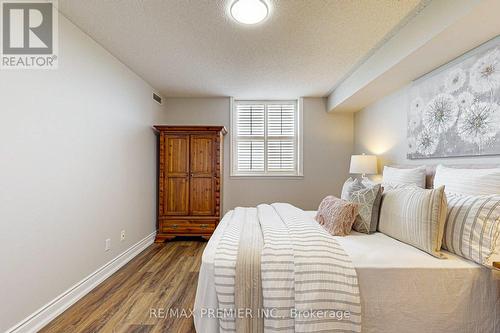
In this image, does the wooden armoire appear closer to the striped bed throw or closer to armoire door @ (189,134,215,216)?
armoire door @ (189,134,215,216)

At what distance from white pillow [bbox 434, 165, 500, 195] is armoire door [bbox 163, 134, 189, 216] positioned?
3092mm

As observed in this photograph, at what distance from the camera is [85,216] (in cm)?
213

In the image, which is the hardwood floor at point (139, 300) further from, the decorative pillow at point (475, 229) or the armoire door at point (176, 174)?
the decorative pillow at point (475, 229)

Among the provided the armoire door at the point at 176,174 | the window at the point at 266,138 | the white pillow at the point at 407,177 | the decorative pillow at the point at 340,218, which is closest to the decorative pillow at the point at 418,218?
the decorative pillow at the point at 340,218

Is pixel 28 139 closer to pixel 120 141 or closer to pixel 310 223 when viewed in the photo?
pixel 120 141

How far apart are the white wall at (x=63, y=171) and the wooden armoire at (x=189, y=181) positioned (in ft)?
2.07

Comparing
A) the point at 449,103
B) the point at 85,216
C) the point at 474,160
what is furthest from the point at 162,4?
the point at 474,160

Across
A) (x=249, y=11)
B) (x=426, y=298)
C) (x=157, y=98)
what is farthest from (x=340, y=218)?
(x=157, y=98)

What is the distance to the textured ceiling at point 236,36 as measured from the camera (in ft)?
6.01

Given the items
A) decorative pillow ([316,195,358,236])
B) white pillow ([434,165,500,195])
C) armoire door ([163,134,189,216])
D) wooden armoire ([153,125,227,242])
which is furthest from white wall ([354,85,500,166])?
armoire door ([163,134,189,216])

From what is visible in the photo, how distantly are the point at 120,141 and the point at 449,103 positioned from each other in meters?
3.41

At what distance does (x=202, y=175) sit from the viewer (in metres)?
3.61

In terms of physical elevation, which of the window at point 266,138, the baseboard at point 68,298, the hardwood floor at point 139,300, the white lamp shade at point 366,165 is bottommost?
the hardwood floor at point 139,300

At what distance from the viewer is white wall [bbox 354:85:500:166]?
9.02ft
